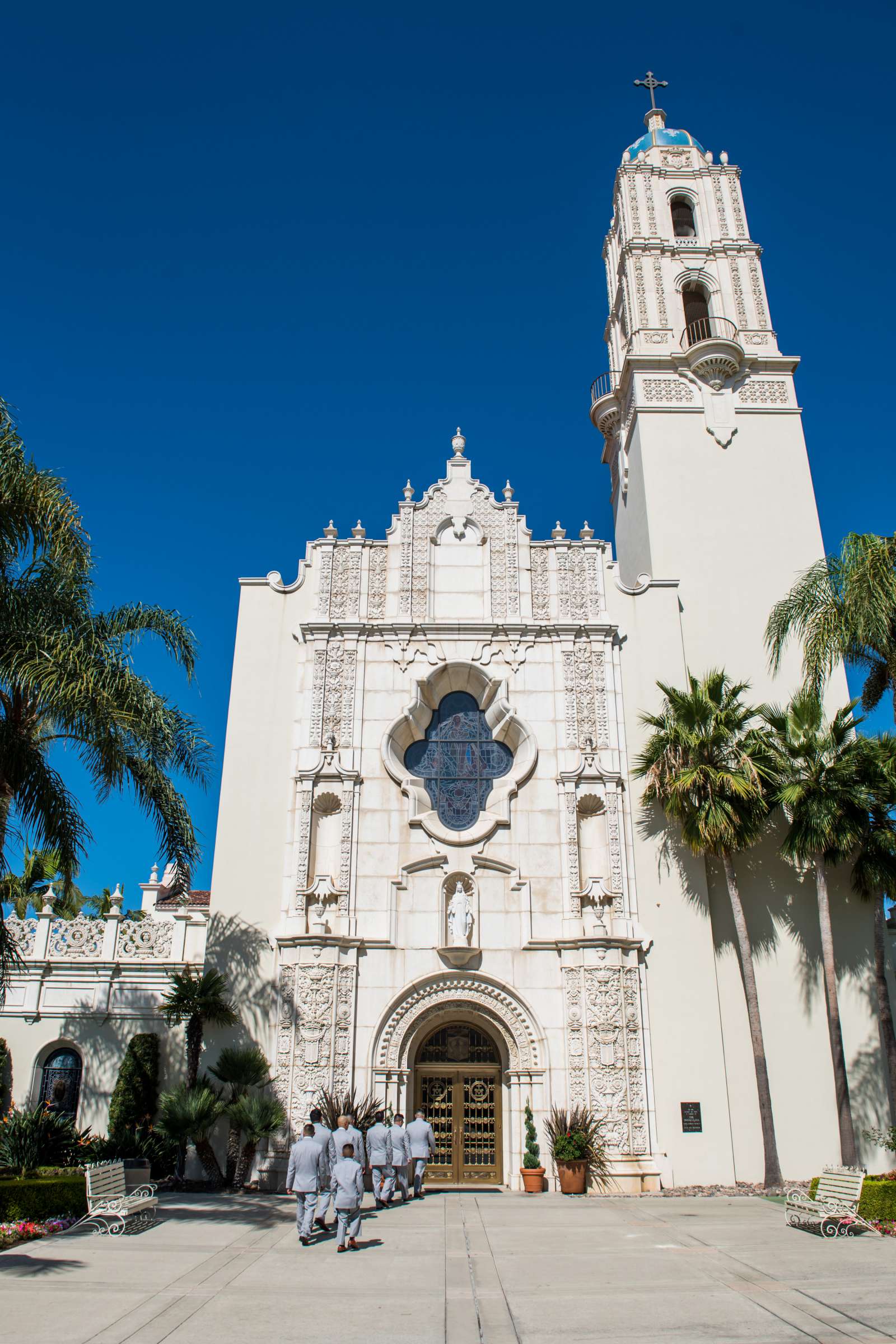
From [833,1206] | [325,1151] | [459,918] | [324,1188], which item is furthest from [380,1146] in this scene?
[833,1206]

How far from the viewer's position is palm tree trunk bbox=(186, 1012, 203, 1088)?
59.0ft

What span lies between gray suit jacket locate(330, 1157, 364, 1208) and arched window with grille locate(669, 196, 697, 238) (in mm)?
28884

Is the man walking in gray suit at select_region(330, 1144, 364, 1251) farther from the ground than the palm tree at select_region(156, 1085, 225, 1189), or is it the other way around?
the palm tree at select_region(156, 1085, 225, 1189)

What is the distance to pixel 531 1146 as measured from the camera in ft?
58.4

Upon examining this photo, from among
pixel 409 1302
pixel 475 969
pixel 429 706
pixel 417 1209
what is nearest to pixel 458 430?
pixel 429 706

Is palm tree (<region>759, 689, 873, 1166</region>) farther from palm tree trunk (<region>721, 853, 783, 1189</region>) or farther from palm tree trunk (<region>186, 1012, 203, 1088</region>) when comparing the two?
palm tree trunk (<region>186, 1012, 203, 1088</region>)

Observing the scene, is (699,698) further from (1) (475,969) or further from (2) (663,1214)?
(2) (663,1214)

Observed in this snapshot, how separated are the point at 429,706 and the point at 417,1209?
10.1 metres

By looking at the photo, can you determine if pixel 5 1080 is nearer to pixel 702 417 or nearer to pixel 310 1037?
pixel 310 1037

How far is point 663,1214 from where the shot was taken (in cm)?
1489

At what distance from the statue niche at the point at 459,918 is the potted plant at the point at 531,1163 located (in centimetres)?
298

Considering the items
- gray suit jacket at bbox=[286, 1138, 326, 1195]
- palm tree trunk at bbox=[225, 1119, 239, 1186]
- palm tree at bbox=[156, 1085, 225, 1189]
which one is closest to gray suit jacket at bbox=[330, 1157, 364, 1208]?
gray suit jacket at bbox=[286, 1138, 326, 1195]

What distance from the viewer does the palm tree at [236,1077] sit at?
57.9 feet

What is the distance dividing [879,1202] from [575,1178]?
5.84 m
